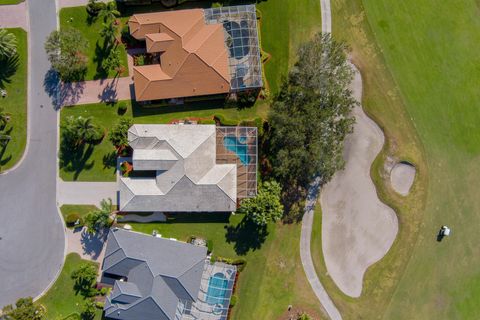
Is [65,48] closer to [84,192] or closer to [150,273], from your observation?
[84,192]

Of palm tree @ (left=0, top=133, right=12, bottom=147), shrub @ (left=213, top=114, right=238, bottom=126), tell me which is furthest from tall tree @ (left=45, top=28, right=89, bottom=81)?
shrub @ (left=213, top=114, right=238, bottom=126)

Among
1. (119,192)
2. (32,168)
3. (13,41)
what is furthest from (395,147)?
(13,41)

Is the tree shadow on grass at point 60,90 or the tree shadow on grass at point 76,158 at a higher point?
the tree shadow on grass at point 60,90

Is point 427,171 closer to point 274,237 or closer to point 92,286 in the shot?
point 274,237

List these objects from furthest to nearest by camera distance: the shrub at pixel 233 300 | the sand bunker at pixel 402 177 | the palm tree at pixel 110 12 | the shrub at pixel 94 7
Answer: the sand bunker at pixel 402 177, the shrub at pixel 233 300, the shrub at pixel 94 7, the palm tree at pixel 110 12

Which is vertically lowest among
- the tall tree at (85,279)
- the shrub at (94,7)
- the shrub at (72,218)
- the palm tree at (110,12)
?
the tall tree at (85,279)

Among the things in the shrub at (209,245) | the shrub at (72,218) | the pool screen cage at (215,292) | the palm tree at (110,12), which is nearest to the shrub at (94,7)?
the palm tree at (110,12)

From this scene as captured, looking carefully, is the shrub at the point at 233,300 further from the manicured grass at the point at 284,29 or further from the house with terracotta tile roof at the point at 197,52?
the manicured grass at the point at 284,29
